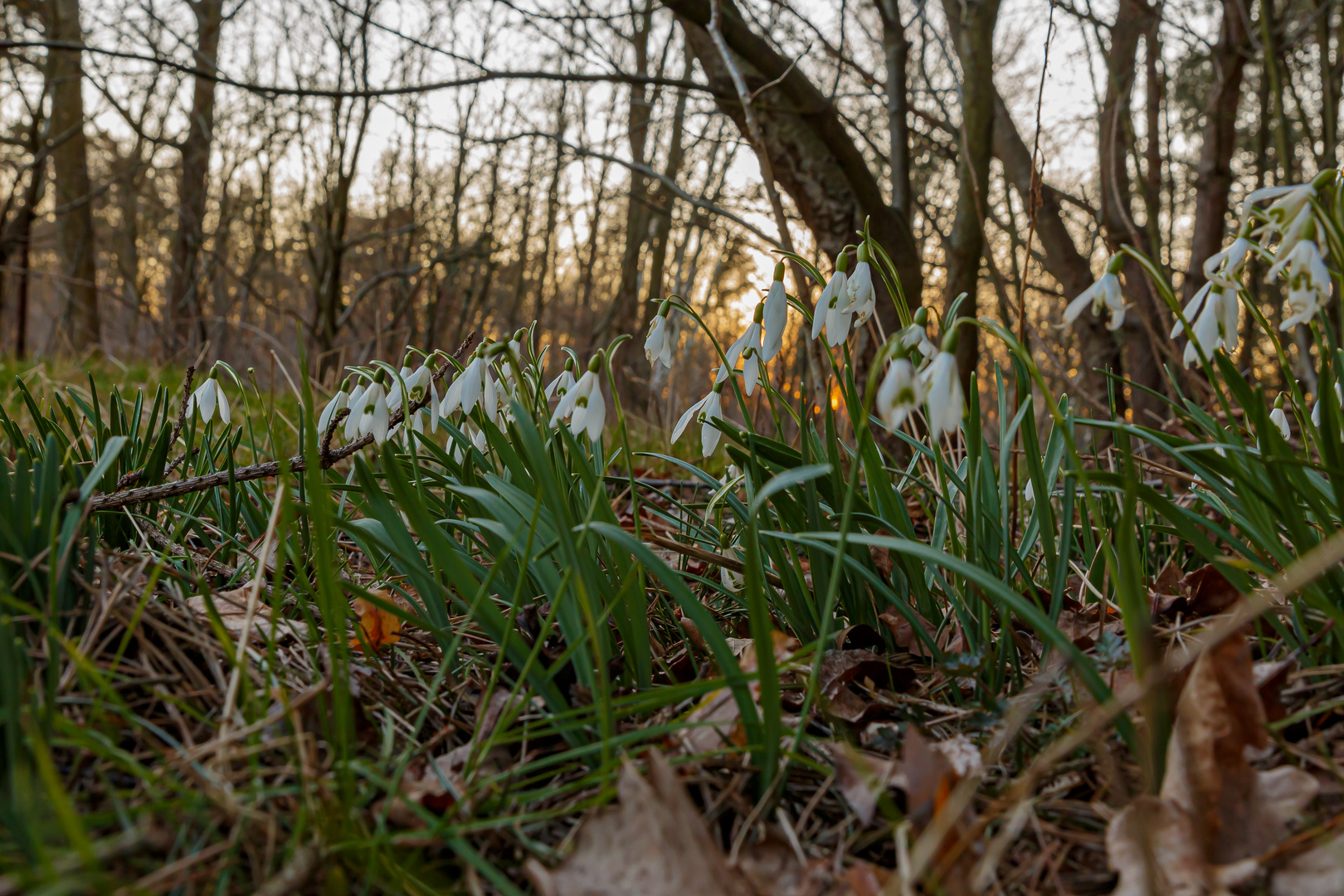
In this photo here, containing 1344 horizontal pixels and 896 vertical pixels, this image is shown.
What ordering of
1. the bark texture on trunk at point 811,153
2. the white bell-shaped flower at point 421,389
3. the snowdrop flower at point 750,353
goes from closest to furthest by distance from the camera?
the snowdrop flower at point 750,353 → the white bell-shaped flower at point 421,389 → the bark texture on trunk at point 811,153

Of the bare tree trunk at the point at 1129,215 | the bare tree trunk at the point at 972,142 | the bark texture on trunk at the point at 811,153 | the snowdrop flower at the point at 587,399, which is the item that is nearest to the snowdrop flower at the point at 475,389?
the snowdrop flower at the point at 587,399

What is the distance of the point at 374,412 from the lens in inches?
65.6

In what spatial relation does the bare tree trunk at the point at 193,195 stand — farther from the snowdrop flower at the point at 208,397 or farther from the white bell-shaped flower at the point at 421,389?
the white bell-shaped flower at the point at 421,389

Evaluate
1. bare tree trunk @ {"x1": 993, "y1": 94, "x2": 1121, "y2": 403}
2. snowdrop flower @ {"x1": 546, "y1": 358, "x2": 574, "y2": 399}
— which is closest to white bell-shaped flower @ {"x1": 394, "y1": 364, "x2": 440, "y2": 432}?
snowdrop flower @ {"x1": 546, "y1": 358, "x2": 574, "y2": 399}

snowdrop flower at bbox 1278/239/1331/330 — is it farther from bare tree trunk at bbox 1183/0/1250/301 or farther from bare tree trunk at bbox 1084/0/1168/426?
bare tree trunk at bbox 1183/0/1250/301

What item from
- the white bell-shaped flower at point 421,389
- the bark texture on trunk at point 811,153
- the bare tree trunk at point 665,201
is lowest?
the white bell-shaped flower at point 421,389

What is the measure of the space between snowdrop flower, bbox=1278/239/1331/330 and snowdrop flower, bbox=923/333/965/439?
461 mm

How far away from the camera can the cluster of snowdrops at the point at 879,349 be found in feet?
3.68

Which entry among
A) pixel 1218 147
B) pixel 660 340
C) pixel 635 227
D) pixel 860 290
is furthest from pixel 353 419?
pixel 635 227

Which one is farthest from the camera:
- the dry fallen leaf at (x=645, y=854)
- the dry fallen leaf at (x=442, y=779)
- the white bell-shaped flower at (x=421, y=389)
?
the white bell-shaped flower at (x=421, y=389)

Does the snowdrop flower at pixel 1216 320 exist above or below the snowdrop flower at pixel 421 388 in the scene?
above

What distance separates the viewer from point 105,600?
3.69 ft

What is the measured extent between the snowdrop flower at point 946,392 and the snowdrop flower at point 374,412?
3.39ft

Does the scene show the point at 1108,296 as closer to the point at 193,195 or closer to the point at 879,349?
the point at 879,349
